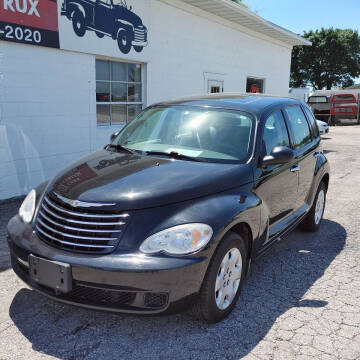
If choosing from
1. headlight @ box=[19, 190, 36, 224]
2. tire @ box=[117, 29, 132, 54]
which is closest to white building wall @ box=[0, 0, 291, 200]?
tire @ box=[117, 29, 132, 54]

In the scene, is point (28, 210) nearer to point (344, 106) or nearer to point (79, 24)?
point (79, 24)

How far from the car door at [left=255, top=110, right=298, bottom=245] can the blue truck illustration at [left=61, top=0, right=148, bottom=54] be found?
461cm

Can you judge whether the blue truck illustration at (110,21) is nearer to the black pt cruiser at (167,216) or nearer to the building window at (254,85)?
the black pt cruiser at (167,216)

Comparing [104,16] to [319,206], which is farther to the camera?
[104,16]

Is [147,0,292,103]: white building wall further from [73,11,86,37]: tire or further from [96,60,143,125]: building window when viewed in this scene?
[73,11,86,37]: tire

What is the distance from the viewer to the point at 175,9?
9898 millimetres

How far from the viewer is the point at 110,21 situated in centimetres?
797

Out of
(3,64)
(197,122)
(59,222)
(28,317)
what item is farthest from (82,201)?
(3,64)

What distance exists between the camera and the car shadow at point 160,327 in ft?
9.00

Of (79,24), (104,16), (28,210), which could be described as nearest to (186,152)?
(28,210)

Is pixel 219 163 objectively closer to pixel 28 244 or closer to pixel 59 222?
pixel 59 222

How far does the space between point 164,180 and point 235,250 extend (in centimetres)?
76

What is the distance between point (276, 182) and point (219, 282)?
133 centimetres

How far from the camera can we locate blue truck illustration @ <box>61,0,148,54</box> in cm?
721
